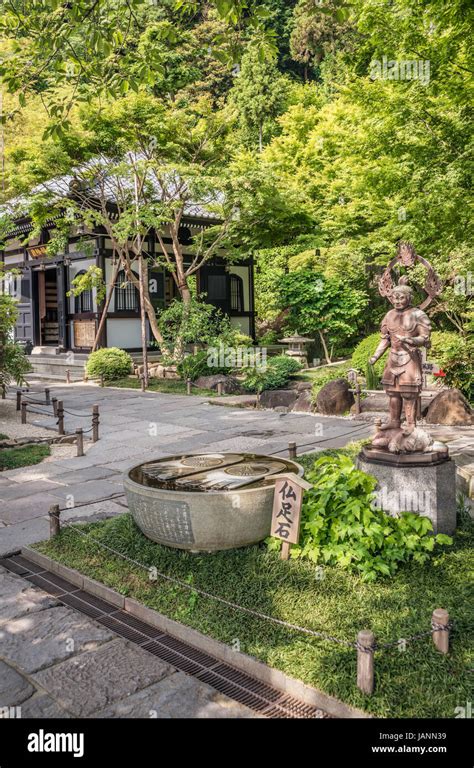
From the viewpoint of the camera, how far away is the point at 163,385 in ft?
63.9

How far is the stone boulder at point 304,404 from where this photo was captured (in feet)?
48.5

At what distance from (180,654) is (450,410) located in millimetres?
9298

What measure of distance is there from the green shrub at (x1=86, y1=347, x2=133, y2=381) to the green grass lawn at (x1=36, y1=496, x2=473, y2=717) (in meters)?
14.7

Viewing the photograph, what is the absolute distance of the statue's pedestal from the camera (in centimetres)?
586

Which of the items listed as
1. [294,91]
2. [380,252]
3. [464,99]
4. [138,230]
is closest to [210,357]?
[138,230]

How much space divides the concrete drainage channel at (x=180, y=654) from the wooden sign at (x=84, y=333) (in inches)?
713

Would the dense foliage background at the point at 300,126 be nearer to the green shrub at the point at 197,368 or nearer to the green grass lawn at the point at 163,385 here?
the green shrub at the point at 197,368

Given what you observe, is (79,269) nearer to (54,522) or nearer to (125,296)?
(125,296)

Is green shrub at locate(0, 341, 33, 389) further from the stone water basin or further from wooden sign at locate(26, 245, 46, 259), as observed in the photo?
wooden sign at locate(26, 245, 46, 259)

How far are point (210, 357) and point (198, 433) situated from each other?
750 centimetres

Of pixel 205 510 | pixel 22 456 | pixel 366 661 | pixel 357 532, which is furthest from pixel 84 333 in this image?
pixel 366 661

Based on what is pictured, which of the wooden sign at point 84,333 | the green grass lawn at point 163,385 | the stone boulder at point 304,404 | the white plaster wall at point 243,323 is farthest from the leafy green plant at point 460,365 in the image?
the wooden sign at point 84,333

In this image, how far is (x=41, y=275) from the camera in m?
27.6

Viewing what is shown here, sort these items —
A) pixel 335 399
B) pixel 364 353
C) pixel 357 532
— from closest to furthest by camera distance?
pixel 357 532 → pixel 335 399 → pixel 364 353
